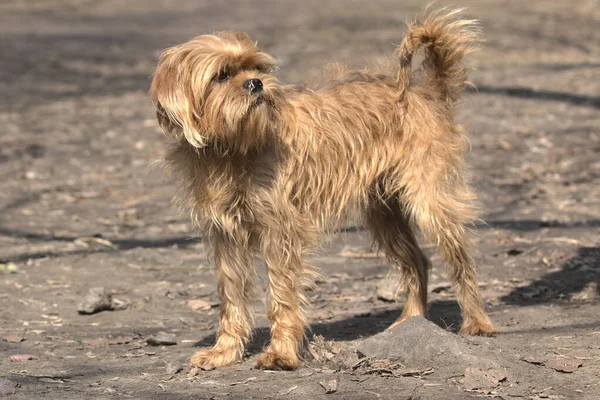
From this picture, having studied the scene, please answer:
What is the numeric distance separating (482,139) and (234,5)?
14.9 m

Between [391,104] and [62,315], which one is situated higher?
[391,104]

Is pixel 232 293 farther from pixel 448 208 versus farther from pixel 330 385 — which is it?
pixel 448 208

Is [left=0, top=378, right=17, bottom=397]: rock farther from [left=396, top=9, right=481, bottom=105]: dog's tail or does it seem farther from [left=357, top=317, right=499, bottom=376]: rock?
[left=396, top=9, right=481, bottom=105]: dog's tail

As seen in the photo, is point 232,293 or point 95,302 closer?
point 232,293

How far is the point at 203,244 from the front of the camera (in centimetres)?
630

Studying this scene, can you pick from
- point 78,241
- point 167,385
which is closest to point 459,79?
point 167,385

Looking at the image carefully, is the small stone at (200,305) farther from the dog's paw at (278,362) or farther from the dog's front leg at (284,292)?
the dog's paw at (278,362)

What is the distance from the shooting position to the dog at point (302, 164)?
5.59 meters

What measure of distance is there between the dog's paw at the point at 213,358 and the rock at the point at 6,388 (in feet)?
3.66

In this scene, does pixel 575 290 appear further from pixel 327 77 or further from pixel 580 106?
pixel 580 106

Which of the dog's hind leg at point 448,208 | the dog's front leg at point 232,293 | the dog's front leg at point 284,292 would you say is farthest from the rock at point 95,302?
the dog's hind leg at point 448,208

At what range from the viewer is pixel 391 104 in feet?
21.4

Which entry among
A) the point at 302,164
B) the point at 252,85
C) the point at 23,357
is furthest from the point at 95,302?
the point at 252,85

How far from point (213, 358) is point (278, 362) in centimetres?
44
